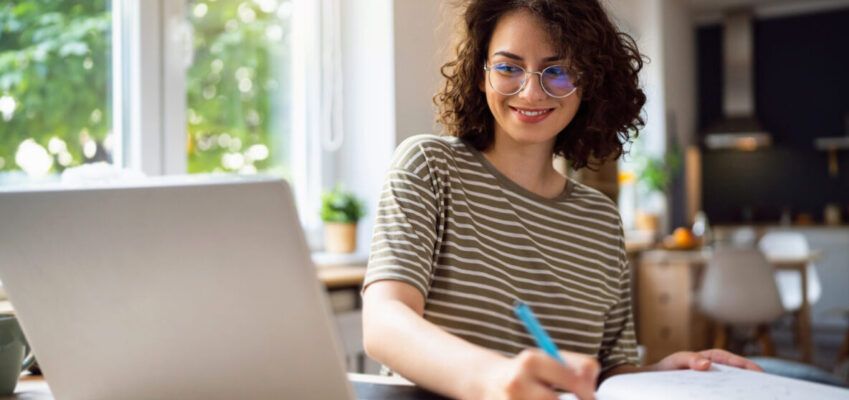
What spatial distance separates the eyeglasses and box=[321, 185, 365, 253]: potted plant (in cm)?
182

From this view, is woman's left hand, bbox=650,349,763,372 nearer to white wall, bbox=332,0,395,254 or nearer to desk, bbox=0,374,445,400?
desk, bbox=0,374,445,400

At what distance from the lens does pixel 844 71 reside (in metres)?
7.02

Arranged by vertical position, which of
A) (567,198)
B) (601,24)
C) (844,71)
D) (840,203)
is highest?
(844,71)

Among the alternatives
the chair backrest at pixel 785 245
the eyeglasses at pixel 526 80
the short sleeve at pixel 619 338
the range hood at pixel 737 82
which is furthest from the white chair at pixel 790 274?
the eyeglasses at pixel 526 80

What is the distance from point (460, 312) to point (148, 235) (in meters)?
0.47

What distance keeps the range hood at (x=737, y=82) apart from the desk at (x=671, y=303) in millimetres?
2883

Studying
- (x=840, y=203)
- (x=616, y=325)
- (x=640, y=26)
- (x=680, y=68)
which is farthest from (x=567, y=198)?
(x=840, y=203)

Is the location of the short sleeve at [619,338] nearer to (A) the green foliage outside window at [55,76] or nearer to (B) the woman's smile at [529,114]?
(B) the woman's smile at [529,114]

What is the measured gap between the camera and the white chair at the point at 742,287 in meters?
4.14

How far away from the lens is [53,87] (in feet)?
6.65

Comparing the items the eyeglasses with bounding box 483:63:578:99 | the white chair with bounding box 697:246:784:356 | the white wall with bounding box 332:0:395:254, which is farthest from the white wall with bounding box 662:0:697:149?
the eyeglasses with bounding box 483:63:578:99

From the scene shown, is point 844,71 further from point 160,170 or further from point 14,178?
point 14,178

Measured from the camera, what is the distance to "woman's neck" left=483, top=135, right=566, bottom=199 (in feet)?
3.62

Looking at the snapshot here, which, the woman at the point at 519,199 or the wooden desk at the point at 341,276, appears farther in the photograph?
the wooden desk at the point at 341,276
